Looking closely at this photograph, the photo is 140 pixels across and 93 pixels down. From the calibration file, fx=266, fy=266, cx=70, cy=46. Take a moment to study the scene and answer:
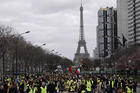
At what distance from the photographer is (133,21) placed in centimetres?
14375

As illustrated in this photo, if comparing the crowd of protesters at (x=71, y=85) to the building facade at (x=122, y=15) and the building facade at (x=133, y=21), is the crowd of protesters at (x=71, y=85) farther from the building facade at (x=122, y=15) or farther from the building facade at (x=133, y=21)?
the building facade at (x=122, y=15)

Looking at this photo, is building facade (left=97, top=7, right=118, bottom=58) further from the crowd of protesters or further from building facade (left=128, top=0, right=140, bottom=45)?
the crowd of protesters

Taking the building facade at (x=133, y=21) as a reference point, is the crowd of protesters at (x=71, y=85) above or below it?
below

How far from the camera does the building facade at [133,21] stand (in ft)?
449

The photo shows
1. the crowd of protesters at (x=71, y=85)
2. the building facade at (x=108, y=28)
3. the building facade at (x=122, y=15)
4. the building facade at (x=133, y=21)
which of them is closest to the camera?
the crowd of protesters at (x=71, y=85)

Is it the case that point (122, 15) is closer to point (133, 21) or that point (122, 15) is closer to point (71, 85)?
point (133, 21)

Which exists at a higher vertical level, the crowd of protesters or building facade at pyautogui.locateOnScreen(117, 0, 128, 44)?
building facade at pyautogui.locateOnScreen(117, 0, 128, 44)

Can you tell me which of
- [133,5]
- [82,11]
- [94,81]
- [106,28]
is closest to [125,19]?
[133,5]

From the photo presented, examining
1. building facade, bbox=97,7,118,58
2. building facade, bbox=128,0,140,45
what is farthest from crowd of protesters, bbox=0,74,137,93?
building facade, bbox=128,0,140,45

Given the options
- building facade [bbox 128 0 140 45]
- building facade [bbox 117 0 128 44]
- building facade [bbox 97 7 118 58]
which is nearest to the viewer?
building facade [bbox 97 7 118 58]

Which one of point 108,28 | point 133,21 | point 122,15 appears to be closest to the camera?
point 108,28

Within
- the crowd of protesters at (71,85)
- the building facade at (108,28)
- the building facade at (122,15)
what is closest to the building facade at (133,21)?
the building facade at (122,15)

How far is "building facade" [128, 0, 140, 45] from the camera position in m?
137

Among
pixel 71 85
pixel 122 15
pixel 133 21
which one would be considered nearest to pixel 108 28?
pixel 133 21
